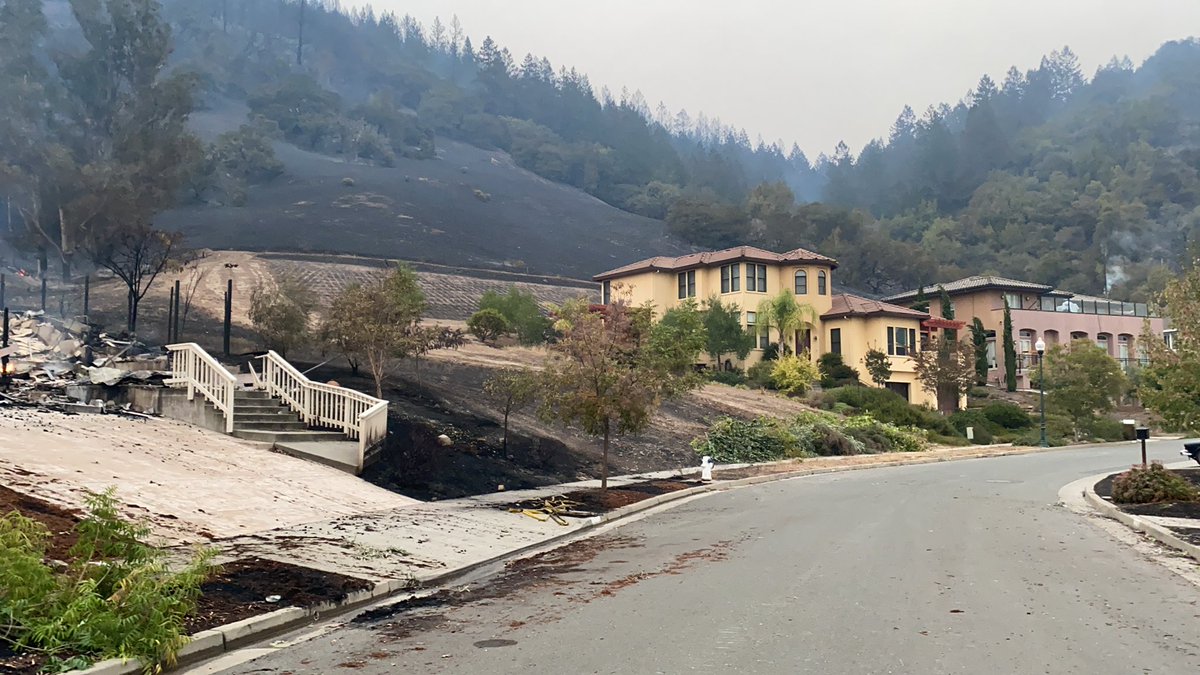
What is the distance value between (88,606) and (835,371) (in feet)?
176

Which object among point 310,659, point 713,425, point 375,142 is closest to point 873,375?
point 713,425

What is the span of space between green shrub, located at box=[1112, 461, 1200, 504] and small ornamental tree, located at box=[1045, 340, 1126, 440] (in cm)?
3338

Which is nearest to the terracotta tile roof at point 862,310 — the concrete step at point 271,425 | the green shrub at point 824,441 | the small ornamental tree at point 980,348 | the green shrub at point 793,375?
the small ornamental tree at point 980,348

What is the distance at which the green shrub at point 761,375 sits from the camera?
52.1 metres

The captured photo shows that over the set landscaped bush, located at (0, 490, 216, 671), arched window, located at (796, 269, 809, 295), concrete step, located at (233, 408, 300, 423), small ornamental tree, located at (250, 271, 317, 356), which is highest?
arched window, located at (796, 269, 809, 295)

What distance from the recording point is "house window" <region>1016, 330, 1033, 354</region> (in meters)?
71.9

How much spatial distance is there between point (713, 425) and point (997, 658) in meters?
27.5

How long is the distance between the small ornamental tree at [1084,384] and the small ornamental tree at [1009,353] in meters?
15.8

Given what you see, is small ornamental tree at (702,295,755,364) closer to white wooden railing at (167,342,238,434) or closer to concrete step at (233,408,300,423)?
concrete step at (233,408,300,423)

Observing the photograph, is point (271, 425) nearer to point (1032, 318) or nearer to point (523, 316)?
point (523, 316)

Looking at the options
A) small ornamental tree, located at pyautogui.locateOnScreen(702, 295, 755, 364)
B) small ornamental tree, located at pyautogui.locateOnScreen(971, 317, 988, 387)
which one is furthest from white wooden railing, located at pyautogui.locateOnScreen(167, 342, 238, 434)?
small ornamental tree, located at pyautogui.locateOnScreen(971, 317, 988, 387)

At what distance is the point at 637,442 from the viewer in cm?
2986

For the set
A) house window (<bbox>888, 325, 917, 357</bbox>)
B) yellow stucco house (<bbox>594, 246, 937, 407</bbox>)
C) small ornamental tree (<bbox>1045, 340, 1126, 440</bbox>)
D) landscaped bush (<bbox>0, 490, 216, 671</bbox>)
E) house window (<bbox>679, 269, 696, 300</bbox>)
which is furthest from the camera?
house window (<bbox>679, 269, 696, 300</bbox>)

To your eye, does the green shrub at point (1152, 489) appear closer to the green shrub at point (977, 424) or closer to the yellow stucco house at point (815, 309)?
the green shrub at point (977, 424)
